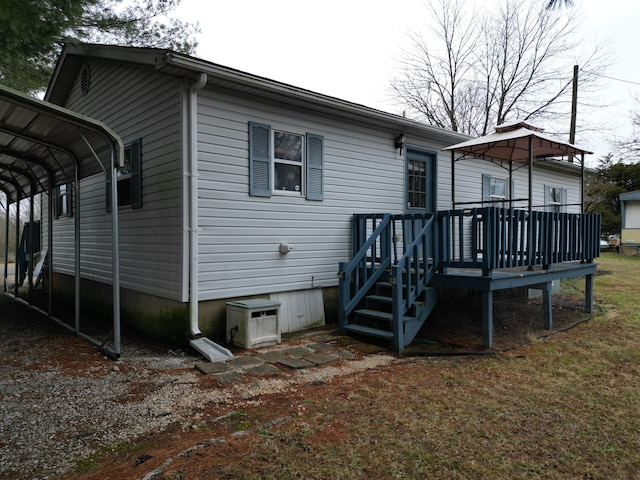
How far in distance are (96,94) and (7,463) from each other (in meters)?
6.83

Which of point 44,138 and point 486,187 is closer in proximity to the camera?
point 44,138

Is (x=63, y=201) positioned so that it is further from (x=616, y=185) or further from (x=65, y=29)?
(x=616, y=185)

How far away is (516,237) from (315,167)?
3055 mm

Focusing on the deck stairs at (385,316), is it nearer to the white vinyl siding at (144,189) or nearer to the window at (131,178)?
the white vinyl siding at (144,189)

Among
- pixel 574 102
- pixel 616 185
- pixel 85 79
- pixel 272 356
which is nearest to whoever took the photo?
pixel 272 356

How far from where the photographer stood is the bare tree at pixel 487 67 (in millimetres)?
19125

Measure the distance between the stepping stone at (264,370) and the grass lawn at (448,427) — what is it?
1.95ft

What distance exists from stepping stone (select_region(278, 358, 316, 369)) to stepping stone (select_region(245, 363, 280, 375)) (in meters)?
0.14

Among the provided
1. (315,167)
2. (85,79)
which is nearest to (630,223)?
(315,167)

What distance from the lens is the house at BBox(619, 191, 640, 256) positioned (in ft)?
64.4

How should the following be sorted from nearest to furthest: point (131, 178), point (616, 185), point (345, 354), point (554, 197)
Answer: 1. point (345, 354)
2. point (131, 178)
3. point (554, 197)
4. point (616, 185)

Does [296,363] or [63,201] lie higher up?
[63,201]

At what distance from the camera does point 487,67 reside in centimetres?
2033

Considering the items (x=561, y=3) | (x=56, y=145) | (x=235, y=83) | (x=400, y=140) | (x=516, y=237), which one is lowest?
(x=516, y=237)
